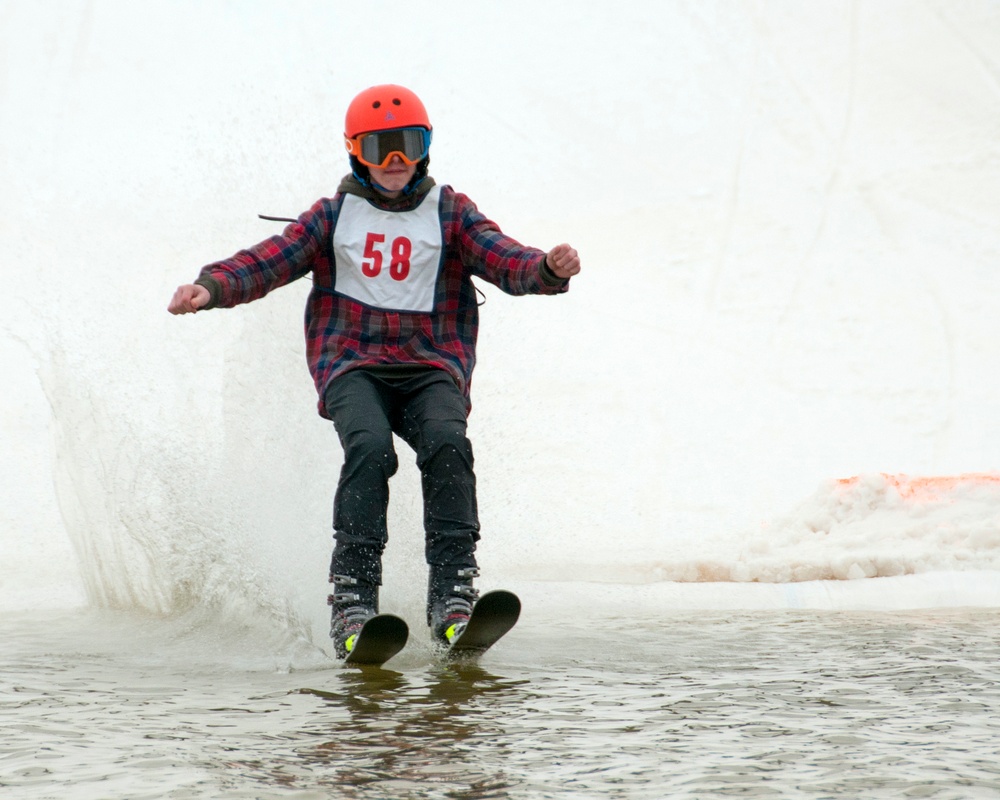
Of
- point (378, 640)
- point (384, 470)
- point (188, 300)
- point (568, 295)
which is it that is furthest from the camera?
point (568, 295)

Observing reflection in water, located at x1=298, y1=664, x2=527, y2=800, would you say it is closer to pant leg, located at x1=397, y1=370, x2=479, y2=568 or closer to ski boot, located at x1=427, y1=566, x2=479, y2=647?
ski boot, located at x1=427, y1=566, x2=479, y2=647

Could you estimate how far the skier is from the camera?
3672 millimetres

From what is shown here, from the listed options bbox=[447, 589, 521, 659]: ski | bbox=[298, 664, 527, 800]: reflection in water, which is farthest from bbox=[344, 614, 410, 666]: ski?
bbox=[447, 589, 521, 659]: ski

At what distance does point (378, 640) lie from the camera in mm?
3326

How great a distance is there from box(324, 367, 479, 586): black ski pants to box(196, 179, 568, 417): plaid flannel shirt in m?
0.09

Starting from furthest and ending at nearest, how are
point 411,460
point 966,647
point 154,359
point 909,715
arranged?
point 154,359 < point 411,460 < point 966,647 < point 909,715

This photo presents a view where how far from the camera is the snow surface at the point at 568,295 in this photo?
5.25 meters

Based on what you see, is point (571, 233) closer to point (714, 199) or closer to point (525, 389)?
point (714, 199)

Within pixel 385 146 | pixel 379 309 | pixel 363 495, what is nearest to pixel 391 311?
pixel 379 309

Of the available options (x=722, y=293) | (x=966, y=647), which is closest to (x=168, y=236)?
(x=722, y=293)

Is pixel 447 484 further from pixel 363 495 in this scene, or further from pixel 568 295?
pixel 568 295

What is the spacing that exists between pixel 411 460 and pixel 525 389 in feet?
16.5

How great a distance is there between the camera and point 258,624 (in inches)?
167

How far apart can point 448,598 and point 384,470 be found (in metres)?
0.43
